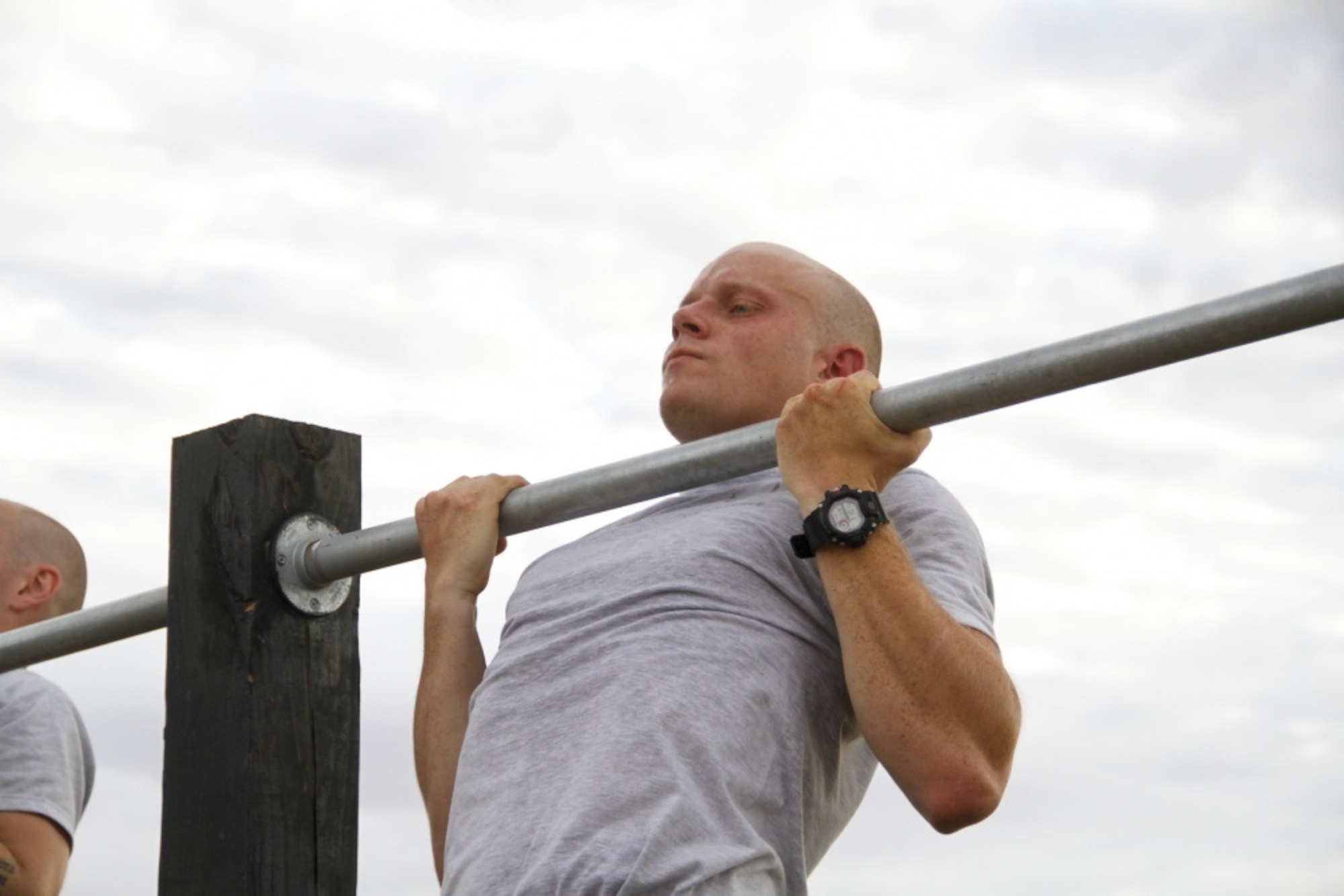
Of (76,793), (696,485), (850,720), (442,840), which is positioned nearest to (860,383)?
(696,485)

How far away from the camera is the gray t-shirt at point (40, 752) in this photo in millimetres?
3133

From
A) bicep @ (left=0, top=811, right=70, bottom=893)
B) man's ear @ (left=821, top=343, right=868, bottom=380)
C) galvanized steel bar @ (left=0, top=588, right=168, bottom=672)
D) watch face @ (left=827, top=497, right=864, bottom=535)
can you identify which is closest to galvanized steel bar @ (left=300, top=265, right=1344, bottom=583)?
watch face @ (left=827, top=497, right=864, bottom=535)

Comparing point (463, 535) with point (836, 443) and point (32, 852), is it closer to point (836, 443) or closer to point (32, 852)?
point (836, 443)

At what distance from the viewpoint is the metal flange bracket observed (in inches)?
94.6

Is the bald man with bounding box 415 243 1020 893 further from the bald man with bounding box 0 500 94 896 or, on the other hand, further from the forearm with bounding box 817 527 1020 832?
the bald man with bounding box 0 500 94 896

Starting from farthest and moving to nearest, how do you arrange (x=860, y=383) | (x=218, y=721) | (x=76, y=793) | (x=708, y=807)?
(x=76, y=793) → (x=218, y=721) → (x=860, y=383) → (x=708, y=807)

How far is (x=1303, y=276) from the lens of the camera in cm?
174

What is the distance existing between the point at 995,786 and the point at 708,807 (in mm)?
298

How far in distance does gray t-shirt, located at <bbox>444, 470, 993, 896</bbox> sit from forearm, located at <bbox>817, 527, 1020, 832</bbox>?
105 mm

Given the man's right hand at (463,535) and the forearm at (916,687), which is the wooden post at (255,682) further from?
the forearm at (916,687)

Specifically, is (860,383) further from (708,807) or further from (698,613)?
(708,807)

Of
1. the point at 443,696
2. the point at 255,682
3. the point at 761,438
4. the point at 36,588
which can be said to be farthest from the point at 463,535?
the point at 36,588

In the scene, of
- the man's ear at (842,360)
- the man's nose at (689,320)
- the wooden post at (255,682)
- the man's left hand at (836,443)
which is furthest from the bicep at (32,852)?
the man's left hand at (836,443)

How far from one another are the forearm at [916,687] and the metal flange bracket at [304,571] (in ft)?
2.43
